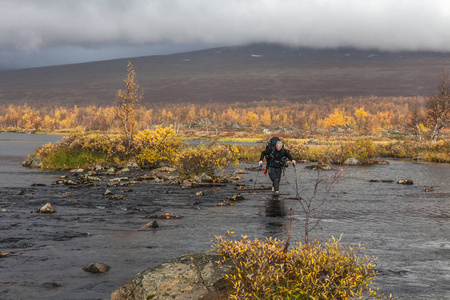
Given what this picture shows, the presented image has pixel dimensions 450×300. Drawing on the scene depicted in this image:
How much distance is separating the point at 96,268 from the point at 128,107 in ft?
100

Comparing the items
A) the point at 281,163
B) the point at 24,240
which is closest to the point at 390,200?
the point at 281,163

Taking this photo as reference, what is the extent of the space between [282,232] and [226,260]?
6842 mm

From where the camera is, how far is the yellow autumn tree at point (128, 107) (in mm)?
38625

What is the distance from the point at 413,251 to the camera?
12.1 m

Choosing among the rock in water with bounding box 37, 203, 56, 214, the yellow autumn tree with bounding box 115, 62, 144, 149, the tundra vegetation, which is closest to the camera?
the tundra vegetation

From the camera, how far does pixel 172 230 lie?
14531 millimetres

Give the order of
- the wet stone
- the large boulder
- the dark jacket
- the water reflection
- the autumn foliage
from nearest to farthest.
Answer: the autumn foliage
the large boulder
the water reflection
the dark jacket
the wet stone

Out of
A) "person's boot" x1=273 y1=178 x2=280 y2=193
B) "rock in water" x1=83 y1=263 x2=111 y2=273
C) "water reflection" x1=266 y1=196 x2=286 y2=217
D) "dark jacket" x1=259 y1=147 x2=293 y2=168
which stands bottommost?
"water reflection" x1=266 y1=196 x2=286 y2=217

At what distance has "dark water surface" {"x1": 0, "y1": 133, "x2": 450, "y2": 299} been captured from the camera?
9.55 meters

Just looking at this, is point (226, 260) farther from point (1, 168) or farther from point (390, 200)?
point (1, 168)

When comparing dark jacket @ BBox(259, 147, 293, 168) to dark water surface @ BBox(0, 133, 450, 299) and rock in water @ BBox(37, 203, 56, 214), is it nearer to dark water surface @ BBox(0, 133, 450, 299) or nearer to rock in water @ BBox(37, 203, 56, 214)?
dark water surface @ BBox(0, 133, 450, 299)

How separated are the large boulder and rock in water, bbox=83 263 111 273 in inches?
105

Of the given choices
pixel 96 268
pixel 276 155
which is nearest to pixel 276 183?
pixel 276 155

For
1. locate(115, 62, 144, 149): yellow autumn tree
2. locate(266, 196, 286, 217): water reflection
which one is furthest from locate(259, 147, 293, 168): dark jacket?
locate(115, 62, 144, 149): yellow autumn tree
